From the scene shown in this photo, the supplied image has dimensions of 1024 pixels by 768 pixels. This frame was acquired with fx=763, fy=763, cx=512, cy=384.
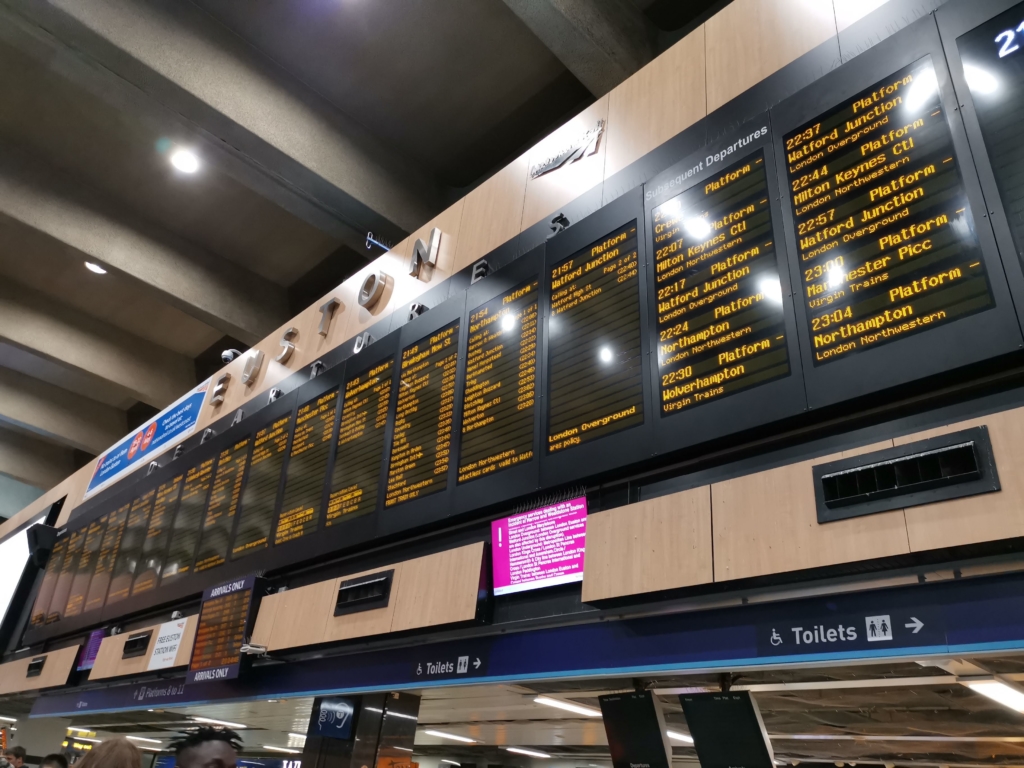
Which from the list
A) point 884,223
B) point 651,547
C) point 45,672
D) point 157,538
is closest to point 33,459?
point 45,672

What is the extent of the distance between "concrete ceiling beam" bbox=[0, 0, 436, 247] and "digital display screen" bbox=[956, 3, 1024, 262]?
643 cm

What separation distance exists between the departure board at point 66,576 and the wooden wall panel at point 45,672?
48 centimetres

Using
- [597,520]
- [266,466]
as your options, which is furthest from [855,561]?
[266,466]

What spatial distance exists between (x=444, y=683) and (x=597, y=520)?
1374 millimetres

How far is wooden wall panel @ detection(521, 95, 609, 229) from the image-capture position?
16.2ft

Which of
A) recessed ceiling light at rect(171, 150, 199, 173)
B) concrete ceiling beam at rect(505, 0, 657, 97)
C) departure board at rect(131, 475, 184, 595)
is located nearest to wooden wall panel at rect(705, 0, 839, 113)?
concrete ceiling beam at rect(505, 0, 657, 97)

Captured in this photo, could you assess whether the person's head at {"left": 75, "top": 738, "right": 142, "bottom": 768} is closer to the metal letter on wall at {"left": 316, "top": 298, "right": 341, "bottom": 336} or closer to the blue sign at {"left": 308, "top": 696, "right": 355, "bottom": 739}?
the blue sign at {"left": 308, "top": 696, "right": 355, "bottom": 739}

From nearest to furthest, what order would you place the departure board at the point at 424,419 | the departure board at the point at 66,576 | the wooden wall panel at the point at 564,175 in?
the departure board at the point at 424,419 → the wooden wall panel at the point at 564,175 → the departure board at the point at 66,576

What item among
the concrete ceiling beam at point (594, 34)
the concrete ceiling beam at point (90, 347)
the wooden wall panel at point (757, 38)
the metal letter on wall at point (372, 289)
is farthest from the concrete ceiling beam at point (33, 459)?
the wooden wall panel at point (757, 38)

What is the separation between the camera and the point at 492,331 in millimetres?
4797

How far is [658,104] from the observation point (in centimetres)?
462

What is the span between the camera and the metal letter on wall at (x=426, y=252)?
20.2 ft

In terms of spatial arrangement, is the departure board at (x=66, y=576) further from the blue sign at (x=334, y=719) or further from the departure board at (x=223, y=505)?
the blue sign at (x=334, y=719)

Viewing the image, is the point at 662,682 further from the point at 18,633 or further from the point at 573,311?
the point at 18,633
